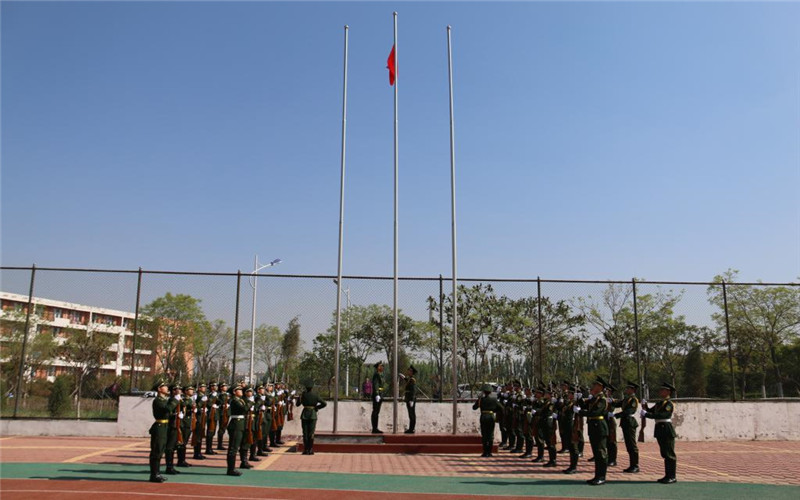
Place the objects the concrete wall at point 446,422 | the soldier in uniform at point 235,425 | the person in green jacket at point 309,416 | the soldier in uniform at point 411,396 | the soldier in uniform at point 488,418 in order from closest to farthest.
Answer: the soldier in uniform at point 235,425, the person in green jacket at point 309,416, the soldier in uniform at point 488,418, the soldier in uniform at point 411,396, the concrete wall at point 446,422

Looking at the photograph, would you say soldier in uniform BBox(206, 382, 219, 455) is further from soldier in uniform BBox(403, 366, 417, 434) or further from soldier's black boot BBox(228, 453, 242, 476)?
soldier in uniform BBox(403, 366, 417, 434)

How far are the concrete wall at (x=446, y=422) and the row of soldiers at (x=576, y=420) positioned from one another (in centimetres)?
215

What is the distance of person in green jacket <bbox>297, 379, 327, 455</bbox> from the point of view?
14148mm

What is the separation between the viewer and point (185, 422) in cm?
1241

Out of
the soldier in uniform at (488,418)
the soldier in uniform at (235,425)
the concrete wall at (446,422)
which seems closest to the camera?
the soldier in uniform at (235,425)

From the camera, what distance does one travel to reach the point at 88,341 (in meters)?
34.1

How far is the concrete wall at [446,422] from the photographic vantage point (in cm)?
1723

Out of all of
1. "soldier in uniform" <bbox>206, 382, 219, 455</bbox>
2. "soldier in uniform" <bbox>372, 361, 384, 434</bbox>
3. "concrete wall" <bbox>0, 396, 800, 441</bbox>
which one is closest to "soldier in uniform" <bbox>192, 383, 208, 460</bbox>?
"soldier in uniform" <bbox>206, 382, 219, 455</bbox>

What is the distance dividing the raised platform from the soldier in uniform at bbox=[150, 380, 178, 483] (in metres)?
4.92

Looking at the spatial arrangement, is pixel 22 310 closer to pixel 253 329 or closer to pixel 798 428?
pixel 253 329

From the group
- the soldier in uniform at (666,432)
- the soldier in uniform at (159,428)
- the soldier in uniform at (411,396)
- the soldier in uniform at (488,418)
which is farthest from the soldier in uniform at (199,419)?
the soldier in uniform at (666,432)

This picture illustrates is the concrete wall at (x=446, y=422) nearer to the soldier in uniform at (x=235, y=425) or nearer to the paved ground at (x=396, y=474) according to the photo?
the paved ground at (x=396, y=474)

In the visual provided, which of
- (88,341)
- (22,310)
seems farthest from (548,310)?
(22,310)

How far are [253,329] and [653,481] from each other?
477 inches
